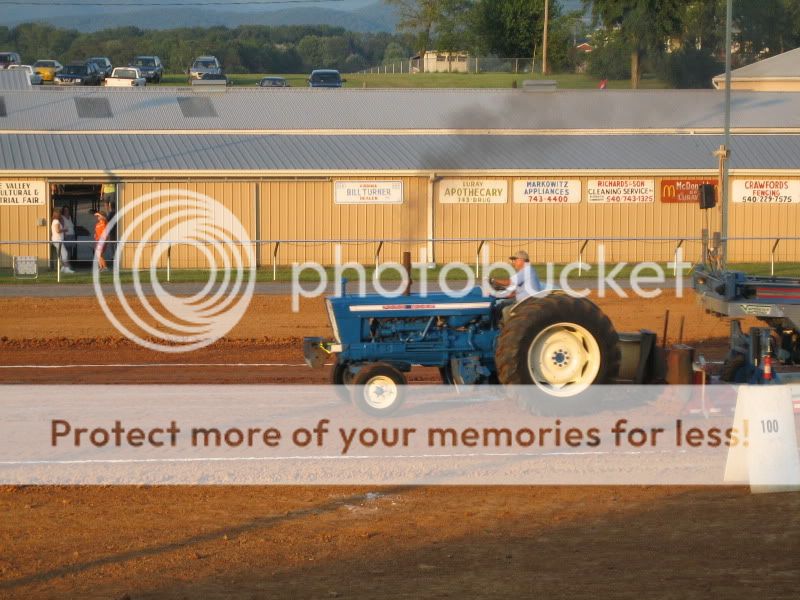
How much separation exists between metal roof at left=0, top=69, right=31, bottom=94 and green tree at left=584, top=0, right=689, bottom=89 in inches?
1411

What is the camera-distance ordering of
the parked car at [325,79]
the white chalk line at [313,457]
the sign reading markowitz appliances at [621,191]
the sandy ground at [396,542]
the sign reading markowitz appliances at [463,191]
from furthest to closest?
the parked car at [325,79] → the sign reading markowitz appliances at [621,191] → the sign reading markowitz appliances at [463,191] → the white chalk line at [313,457] → the sandy ground at [396,542]

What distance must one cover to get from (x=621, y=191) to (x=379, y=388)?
21.8 m

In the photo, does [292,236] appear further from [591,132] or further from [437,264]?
[591,132]

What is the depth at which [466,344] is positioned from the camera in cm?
1254

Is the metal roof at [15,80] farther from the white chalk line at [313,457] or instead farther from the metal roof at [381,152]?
the white chalk line at [313,457]

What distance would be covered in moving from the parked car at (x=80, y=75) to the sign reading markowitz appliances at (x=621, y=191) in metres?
33.3

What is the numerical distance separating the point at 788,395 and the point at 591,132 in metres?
26.0

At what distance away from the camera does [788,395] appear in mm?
10016

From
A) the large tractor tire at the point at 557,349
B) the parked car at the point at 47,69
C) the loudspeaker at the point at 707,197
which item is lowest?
the large tractor tire at the point at 557,349

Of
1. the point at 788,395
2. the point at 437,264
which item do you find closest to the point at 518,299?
the point at 788,395

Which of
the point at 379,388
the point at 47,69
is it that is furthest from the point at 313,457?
the point at 47,69

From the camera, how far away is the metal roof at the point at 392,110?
34469 mm

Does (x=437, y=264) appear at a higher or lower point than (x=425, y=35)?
lower

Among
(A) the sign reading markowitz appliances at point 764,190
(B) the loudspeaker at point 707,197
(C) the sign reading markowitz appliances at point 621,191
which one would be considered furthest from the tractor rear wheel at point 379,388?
(A) the sign reading markowitz appliances at point 764,190
